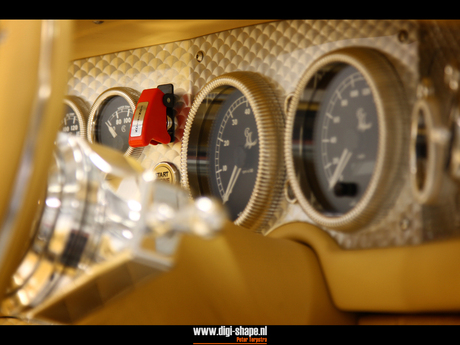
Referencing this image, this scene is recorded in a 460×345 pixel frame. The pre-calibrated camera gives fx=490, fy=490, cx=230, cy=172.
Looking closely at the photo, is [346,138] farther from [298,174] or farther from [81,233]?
[81,233]

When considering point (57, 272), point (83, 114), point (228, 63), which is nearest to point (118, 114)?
point (83, 114)

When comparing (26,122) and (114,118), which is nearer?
(26,122)

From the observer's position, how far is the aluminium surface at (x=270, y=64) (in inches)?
32.7

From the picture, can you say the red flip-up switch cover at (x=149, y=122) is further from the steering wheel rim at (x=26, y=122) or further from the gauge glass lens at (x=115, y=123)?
the steering wheel rim at (x=26, y=122)

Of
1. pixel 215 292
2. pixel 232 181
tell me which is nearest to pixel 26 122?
pixel 215 292

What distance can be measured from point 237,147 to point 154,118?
0.25 m

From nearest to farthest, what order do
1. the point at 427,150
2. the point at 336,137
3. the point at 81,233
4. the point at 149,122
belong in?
the point at 81,233 < the point at 427,150 < the point at 336,137 < the point at 149,122

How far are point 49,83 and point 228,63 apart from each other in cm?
80

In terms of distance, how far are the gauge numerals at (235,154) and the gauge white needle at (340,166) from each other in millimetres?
212

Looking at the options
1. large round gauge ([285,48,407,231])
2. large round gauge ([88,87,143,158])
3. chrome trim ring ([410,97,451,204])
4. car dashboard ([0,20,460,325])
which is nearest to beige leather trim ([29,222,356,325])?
car dashboard ([0,20,460,325])

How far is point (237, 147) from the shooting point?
46.2 inches

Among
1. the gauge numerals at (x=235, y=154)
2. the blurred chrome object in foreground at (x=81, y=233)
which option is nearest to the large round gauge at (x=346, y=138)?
the gauge numerals at (x=235, y=154)
